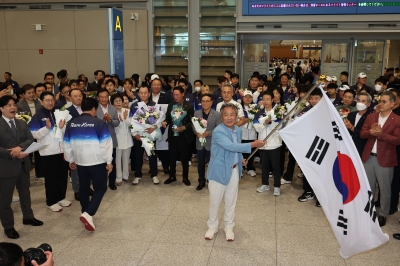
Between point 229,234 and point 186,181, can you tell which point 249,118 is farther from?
point 229,234

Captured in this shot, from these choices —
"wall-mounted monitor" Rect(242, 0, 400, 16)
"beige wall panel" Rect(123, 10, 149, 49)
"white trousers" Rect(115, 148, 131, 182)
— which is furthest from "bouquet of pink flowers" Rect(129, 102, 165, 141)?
"wall-mounted monitor" Rect(242, 0, 400, 16)

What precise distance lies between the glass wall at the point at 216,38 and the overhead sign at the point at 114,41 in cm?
473

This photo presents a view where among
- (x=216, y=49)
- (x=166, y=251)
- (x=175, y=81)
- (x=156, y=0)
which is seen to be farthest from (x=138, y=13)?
(x=166, y=251)

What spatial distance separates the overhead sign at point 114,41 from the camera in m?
7.04

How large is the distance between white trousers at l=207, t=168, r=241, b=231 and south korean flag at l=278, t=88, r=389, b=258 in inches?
39.4

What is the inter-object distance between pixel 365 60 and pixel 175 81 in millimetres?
7164

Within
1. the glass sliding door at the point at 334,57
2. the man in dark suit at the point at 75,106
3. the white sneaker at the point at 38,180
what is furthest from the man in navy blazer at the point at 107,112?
the glass sliding door at the point at 334,57

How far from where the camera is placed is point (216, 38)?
38.8ft

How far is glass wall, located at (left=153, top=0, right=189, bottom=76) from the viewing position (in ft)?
38.7

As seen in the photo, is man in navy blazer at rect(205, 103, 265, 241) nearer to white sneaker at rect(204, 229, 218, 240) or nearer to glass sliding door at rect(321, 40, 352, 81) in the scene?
white sneaker at rect(204, 229, 218, 240)

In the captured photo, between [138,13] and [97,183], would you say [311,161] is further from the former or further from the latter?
[138,13]

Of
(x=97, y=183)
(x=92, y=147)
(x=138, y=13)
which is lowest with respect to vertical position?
(x=97, y=183)

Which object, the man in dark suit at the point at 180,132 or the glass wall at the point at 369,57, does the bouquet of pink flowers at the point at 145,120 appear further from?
the glass wall at the point at 369,57

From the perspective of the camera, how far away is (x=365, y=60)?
40.1 ft
